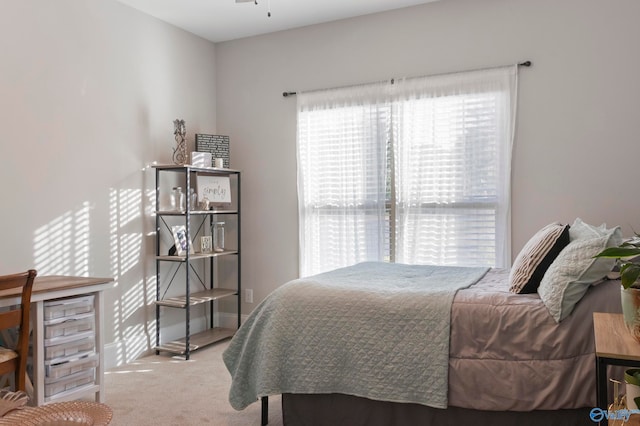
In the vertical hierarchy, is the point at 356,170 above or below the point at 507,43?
below

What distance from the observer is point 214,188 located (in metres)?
4.44

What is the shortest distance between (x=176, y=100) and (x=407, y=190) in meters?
2.16

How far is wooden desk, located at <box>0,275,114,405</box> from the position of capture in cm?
262

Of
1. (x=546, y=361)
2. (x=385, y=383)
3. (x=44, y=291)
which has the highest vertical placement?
(x=44, y=291)

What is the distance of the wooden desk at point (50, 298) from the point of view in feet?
8.59

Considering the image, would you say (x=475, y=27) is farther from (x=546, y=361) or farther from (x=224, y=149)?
(x=546, y=361)

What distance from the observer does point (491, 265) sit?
368 cm

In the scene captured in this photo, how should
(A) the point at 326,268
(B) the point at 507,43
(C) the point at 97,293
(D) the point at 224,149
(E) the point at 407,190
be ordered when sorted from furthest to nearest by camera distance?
(D) the point at 224,149 → (A) the point at 326,268 → (E) the point at 407,190 → (B) the point at 507,43 → (C) the point at 97,293

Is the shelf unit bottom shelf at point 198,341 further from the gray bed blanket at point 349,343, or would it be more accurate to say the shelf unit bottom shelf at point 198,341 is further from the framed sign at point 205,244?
the gray bed blanket at point 349,343

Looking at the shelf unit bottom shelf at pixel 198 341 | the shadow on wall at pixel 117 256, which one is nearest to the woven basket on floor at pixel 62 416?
the shadow on wall at pixel 117 256

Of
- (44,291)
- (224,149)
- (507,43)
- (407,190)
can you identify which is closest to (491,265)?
(407,190)

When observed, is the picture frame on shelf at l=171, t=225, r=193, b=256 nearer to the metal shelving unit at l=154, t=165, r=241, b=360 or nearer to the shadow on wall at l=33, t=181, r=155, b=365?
the metal shelving unit at l=154, t=165, r=241, b=360

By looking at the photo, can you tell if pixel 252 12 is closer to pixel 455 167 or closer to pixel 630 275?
pixel 455 167

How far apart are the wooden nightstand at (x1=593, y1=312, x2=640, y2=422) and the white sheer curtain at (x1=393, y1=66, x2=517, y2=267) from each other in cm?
207
